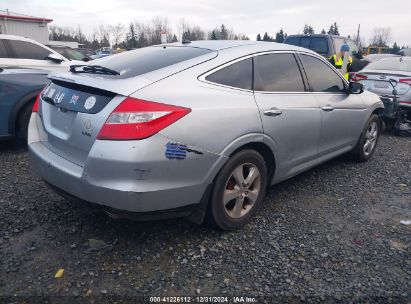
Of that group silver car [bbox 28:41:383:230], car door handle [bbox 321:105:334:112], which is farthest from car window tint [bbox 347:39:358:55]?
silver car [bbox 28:41:383:230]

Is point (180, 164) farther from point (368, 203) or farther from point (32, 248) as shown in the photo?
point (368, 203)

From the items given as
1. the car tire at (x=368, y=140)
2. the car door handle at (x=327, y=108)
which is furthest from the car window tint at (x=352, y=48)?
the car door handle at (x=327, y=108)

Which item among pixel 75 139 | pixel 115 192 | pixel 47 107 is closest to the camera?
pixel 115 192

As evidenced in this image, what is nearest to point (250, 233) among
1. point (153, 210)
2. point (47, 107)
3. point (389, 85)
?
point (153, 210)

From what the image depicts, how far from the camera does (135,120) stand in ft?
7.73

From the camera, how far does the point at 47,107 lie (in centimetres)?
300

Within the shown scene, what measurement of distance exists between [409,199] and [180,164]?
2.91 metres

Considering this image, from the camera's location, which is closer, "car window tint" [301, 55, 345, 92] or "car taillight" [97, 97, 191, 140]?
"car taillight" [97, 97, 191, 140]

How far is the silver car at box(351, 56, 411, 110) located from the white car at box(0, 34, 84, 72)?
18.4 ft

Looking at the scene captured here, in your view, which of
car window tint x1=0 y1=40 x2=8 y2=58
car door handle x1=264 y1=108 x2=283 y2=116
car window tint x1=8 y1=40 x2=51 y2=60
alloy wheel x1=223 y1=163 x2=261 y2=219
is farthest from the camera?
car window tint x1=8 y1=40 x2=51 y2=60

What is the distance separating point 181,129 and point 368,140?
3.68 m

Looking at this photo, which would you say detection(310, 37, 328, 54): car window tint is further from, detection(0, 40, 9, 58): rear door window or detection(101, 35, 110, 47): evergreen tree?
detection(101, 35, 110, 47): evergreen tree

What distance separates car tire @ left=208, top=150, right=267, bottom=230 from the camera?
2.83 metres

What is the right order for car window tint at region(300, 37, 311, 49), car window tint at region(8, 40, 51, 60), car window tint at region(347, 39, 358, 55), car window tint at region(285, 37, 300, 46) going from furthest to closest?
1. car window tint at region(347, 39, 358, 55)
2. car window tint at region(285, 37, 300, 46)
3. car window tint at region(300, 37, 311, 49)
4. car window tint at region(8, 40, 51, 60)
